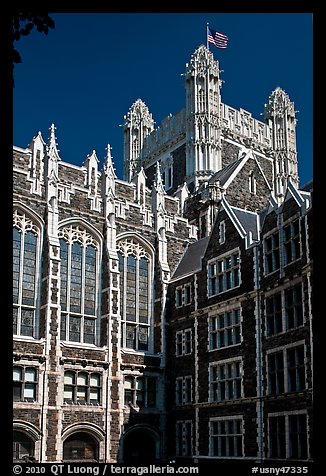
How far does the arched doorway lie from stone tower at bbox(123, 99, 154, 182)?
2631cm

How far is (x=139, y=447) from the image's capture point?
3600 cm

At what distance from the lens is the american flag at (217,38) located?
53.3m

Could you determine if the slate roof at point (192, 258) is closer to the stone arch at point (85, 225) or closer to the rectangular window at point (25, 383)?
the stone arch at point (85, 225)

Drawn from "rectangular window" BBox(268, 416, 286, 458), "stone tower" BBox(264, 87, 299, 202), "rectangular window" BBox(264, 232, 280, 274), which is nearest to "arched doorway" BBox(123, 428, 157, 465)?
"rectangular window" BBox(268, 416, 286, 458)

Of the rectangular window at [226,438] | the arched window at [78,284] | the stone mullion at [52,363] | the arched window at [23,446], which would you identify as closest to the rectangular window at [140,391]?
the arched window at [78,284]

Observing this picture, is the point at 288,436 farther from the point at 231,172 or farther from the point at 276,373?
the point at 231,172

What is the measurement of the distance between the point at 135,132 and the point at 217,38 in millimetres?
11318

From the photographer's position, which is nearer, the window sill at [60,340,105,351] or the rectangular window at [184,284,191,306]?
the window sill at [60,340,105,351]

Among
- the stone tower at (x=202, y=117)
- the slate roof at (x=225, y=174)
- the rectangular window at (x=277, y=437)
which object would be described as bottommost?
the rectangular window at (x=277, y=437)

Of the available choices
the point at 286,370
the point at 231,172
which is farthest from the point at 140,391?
the point at 231,172

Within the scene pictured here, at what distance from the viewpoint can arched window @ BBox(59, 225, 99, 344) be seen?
1384 inches

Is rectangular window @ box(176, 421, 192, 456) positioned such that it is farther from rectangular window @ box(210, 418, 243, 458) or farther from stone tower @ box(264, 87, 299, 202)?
stone tower @ box(264, 87, 299, 202)

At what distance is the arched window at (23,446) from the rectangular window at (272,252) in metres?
13.6

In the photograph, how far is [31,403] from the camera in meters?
31.8
